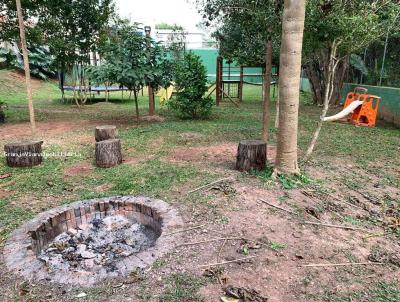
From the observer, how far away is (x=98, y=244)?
9.84 feet

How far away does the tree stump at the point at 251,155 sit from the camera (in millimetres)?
4145

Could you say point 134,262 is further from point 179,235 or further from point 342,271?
point 342,271

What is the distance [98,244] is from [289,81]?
2.60 m

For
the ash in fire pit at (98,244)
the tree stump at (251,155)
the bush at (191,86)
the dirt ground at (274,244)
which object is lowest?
the ash in fire pit at (98,244)

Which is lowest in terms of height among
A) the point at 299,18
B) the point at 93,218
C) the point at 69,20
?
the point at 93,218

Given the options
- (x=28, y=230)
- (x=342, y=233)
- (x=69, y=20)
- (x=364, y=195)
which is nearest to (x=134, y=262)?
(x=28, y=230)

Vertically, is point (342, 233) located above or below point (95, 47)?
below

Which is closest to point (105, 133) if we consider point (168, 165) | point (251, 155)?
point (168, 165)

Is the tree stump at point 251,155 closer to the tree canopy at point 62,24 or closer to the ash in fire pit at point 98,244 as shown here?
the ash in fire pit at point 98,244

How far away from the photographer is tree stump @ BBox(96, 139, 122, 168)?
181 inches

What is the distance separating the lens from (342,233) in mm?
2912

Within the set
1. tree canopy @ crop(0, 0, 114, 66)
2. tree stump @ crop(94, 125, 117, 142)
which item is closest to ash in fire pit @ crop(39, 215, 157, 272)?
tree stump @ crop(94, 125, 117, 142)

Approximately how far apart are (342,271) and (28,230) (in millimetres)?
2557

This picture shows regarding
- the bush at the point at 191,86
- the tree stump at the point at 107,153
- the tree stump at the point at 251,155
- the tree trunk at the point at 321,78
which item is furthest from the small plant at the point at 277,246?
the tree trunk at the point at 321,78
